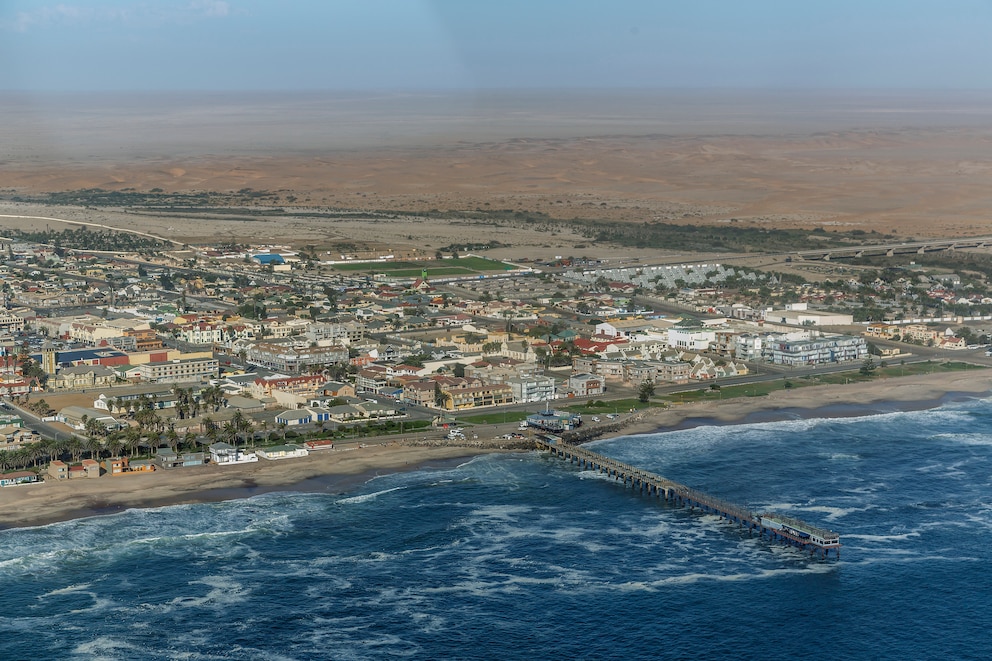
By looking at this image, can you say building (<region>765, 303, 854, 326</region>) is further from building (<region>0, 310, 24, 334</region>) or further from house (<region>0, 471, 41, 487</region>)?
house (<region>0, 471, 41, 487</region>)

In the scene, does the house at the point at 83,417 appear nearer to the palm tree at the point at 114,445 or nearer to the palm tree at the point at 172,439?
the palm tree at the point at 172,439

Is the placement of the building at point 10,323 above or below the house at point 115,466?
above

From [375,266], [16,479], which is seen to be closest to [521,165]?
[375,266]

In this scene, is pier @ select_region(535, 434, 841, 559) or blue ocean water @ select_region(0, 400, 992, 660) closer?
blue ocean water @ select_region(0, 400, 992, 660)

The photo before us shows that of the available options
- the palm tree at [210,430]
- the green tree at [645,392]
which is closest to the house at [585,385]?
the green tree at [645,392]

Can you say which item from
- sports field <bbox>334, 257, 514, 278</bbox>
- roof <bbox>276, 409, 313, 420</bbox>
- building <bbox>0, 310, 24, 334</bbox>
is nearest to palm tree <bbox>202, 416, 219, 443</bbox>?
roof <bbox>276, 409, 313, 420</bbox>

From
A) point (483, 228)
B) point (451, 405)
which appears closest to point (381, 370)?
point (451, 405)
